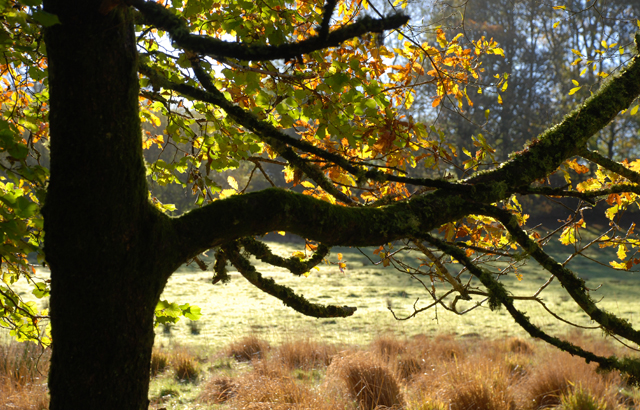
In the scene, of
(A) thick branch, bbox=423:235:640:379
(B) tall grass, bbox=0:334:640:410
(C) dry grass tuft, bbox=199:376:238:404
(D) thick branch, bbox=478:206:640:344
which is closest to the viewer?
(A) thick branch, bbox=423:235:640:379

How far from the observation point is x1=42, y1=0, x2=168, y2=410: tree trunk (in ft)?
4.07

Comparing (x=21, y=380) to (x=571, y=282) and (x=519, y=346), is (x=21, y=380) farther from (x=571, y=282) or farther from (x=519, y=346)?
(x=519, y=346)

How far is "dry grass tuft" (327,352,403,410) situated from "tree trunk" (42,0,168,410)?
149 inches

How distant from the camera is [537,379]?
16.6 ft

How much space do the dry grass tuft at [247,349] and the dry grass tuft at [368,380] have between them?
145 centimetres

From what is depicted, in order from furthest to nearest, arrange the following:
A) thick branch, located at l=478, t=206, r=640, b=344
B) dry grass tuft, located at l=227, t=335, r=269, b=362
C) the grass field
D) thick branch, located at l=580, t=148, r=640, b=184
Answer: the grass field
dry grass tuft, located at l=227, t=335, r=269, b=362
thick branch, located at l=580, t=148, r=640, b=184
thick branch, located at l=478, t=206, r=640, b=344

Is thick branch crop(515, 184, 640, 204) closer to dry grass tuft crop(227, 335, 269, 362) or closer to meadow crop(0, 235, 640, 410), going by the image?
meadow crop(0, 235, 640, 410)

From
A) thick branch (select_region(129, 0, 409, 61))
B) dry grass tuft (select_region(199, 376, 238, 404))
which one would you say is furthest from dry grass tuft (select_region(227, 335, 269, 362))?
thick branch (select_region(129, 0, 409, 61))

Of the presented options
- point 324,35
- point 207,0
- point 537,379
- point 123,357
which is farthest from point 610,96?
point 537,379

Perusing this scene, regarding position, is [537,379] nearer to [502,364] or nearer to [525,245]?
[502,364]

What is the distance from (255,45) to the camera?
112 centimetres

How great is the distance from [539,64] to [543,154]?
22.7m

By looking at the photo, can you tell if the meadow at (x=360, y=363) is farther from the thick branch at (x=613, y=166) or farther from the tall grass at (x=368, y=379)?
the thick branch at (x=613, y=166)

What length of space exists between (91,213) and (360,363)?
14.7ft
